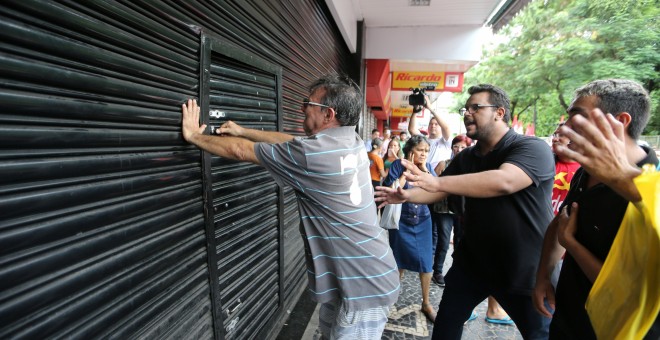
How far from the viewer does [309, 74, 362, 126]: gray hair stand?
181 cm

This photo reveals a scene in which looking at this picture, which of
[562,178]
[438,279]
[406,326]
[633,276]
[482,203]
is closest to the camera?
[633,276]

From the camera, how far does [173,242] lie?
167 cm

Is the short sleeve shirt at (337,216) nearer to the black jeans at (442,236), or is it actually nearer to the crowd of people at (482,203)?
the crowd of people at (482,203)

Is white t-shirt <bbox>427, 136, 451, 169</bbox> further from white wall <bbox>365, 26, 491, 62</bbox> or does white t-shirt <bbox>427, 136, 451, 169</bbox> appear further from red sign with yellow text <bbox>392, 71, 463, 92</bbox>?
red sign with yellow text <bbox>392, 71, 463, 92</bbox>

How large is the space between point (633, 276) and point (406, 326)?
2476mm

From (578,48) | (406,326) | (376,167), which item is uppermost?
(578,48)

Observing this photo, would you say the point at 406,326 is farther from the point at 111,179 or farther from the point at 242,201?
the point at 111,179

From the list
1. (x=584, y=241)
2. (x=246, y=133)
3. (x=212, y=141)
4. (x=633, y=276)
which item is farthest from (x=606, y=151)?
(x=246, y=133)

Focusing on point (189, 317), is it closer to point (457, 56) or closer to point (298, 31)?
point (298, 31)

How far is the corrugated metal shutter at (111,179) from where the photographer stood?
38.9 inches

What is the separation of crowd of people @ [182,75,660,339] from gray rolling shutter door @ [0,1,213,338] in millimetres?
298

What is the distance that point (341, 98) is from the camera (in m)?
1.81

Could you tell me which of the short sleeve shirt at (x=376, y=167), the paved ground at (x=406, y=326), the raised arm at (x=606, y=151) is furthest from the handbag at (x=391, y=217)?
the short sleeve shirt at (x=376, y=167)

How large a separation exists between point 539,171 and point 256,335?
2.37m
